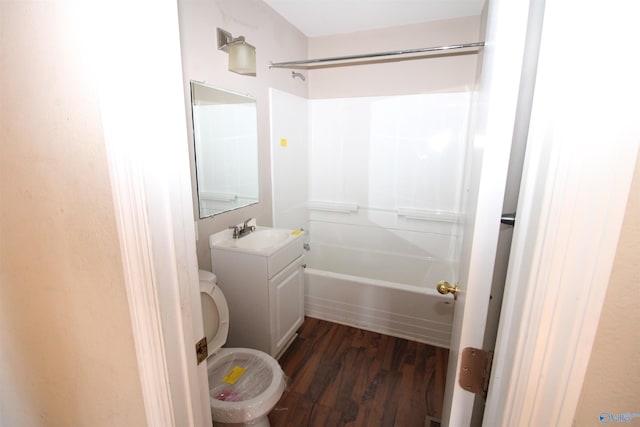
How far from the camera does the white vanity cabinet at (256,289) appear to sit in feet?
6.07

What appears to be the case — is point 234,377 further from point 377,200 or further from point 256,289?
point 377,200

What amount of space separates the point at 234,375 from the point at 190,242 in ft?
3.63

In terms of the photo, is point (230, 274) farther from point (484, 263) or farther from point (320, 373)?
point (484, 263)

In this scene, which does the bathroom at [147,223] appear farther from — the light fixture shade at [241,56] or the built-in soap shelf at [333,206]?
the built-in soap shelf at [333,206]

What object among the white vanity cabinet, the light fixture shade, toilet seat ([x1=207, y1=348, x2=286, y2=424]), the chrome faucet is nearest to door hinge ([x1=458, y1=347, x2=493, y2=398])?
toilet seat ([x1=207, y1=348, x2=286, y2=424])

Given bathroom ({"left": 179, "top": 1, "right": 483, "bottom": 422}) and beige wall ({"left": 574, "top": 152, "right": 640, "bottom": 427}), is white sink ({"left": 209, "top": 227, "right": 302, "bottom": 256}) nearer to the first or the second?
bathroom ({"left": 179, "top": 1, "right": 483, "bottom": 422})

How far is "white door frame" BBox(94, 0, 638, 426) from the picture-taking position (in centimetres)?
37

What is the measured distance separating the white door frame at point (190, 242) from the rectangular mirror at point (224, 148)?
126 cm

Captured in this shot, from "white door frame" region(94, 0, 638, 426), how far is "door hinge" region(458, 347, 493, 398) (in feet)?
0.27

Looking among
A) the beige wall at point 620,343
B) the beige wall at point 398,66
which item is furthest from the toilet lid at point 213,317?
the beige wall at point 398,66

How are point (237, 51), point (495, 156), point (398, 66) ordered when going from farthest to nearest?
1. point (398, 66)
2. point (237, 51)
3. point (495, 156)

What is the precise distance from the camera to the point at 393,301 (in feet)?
7.63

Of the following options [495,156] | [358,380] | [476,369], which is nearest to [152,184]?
[495,156]

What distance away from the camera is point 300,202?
301cm
